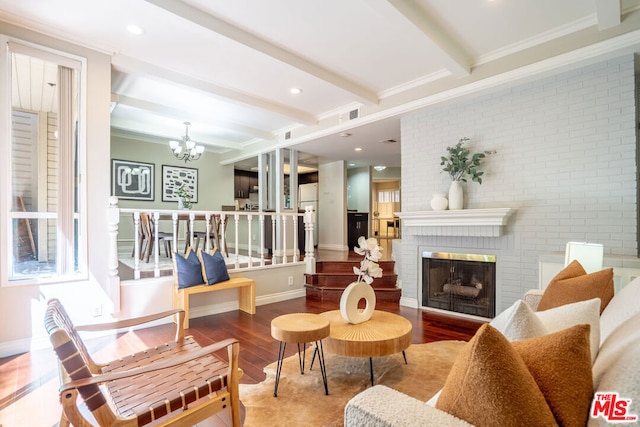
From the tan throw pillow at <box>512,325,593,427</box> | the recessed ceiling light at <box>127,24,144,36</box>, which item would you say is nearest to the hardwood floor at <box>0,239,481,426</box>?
the tan throw pillow at <box>512,325,593,427</box>

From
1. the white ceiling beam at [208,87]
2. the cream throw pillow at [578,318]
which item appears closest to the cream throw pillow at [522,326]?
the cream throw pillow at [578,318]

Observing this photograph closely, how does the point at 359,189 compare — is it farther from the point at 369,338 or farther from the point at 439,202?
the point at 369,338

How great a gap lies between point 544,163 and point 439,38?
1760mm

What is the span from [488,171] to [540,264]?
1.20m

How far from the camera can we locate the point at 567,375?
758 mm

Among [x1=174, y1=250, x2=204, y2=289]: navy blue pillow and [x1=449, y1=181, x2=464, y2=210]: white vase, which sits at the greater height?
[x1=449, y1=181, x2=464, y2=210]: white vase

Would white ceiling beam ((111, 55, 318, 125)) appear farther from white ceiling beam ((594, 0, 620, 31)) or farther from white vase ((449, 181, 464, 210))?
white ceiling beam ((594, 0, 620, 31))

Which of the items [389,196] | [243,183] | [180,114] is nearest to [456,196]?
[180,114]

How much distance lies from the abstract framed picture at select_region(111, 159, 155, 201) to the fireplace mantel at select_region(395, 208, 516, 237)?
19.9 ft

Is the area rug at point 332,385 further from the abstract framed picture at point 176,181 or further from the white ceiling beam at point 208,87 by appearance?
the abstract framed picture at point 176,181

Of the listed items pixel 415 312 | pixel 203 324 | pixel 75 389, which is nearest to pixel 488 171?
pixel 415 312

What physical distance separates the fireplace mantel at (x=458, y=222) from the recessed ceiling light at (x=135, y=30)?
3.58 m

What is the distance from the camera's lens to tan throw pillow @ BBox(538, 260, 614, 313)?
5.16 ft

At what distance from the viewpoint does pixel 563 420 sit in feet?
2.39
